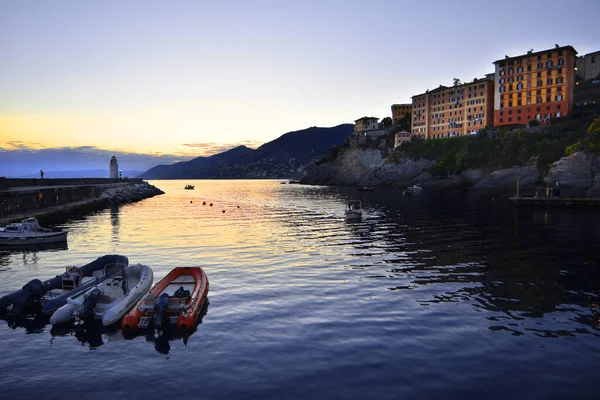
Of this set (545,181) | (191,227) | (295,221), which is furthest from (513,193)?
(191,227)

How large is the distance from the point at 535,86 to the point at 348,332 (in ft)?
389

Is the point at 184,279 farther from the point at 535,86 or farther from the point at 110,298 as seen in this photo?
the point at 535,86

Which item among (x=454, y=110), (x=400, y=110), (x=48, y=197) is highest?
(x=400, y=110)

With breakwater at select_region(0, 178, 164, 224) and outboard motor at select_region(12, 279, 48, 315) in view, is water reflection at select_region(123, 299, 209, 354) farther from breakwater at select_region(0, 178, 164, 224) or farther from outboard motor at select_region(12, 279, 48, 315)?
breakwater at select_region(0, 178, 164, 224)

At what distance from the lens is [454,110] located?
143 meters

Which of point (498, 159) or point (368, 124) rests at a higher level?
point (368, 124)

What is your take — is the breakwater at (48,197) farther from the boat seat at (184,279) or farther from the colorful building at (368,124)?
the colorful building at (368,124)

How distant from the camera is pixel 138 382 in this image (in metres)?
12.3

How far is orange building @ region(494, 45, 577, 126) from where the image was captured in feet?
339

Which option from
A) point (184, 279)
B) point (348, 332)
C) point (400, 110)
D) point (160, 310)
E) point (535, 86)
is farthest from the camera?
point (400, 110)

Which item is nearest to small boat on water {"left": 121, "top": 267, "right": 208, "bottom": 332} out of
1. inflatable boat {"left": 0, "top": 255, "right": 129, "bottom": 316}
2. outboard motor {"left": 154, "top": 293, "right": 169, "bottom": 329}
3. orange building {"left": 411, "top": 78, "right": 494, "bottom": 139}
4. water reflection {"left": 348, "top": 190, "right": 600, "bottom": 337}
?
outboard motor {"left": 154, "top": 293, "right": 169, "bottom": 329}

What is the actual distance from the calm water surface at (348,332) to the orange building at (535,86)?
88.8 meters

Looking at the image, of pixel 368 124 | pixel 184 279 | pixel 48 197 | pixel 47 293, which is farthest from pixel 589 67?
pixel 47 293

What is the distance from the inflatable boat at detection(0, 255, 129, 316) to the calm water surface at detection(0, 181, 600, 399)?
1.63m
